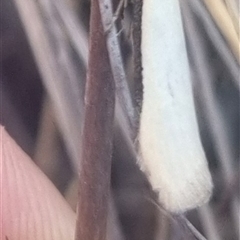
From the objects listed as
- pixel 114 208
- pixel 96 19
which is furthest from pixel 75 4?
pixel 114 208

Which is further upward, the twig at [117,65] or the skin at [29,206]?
the twig at [117,65]

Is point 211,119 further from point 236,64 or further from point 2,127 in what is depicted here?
point 2,127
